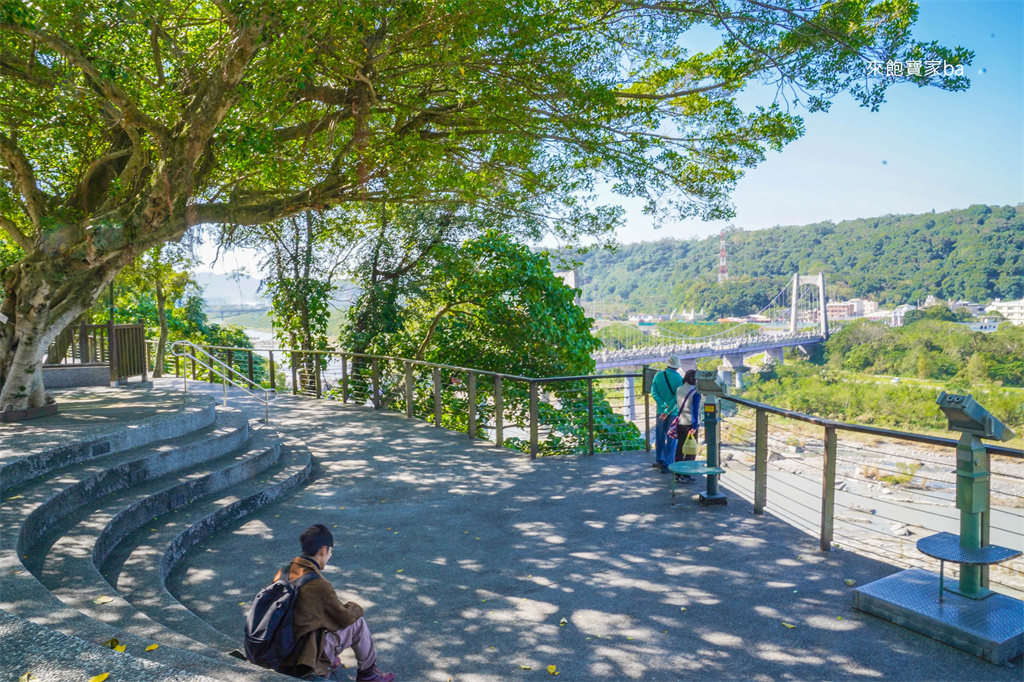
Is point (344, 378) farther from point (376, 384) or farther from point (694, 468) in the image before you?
point (694, 468)

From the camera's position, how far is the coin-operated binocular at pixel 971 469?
4.08 m

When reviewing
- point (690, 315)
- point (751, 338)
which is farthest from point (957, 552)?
point (690, 315)

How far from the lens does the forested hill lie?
42469 mm

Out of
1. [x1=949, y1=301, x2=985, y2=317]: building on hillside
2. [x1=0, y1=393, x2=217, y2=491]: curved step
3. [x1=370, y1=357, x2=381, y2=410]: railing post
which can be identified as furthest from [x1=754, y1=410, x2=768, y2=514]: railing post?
[x1=949, y1=301, x2=985, y2=317]: building on hillside

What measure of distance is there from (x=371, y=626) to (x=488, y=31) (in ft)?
25.8

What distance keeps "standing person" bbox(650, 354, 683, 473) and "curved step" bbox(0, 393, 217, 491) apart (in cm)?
590

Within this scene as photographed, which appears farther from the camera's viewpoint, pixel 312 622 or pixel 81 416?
pixel 81 416

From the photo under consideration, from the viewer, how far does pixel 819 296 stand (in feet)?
178

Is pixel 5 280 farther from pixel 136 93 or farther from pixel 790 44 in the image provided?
pixel 790 44

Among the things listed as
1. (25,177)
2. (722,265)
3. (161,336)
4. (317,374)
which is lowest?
(317,374)

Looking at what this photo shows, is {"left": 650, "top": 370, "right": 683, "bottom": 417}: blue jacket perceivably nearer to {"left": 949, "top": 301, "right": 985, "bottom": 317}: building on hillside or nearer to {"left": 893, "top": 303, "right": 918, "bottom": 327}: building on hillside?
{"left": 949, "top": 301, "right": 985, "bottom": 317}: building on hillside

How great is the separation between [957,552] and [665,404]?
4295 mm

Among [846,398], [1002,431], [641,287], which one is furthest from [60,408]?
[641,287]

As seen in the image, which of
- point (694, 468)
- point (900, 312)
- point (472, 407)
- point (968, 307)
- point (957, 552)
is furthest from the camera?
point (900, 312)
